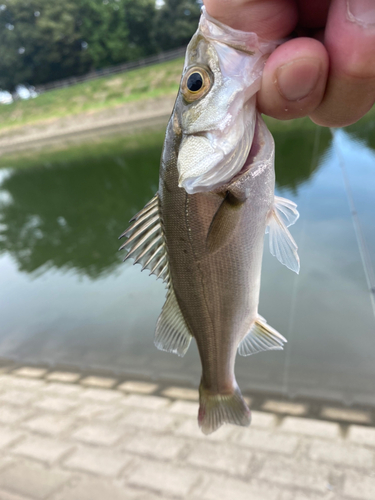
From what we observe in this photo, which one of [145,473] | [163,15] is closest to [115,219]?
[145,473]

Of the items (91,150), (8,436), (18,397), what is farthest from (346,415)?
(91,150)

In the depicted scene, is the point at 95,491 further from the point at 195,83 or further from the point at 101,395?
the point at 195,83

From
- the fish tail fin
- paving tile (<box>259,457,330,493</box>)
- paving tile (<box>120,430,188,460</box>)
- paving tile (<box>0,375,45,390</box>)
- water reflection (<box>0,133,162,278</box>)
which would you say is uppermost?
the fish tail fin

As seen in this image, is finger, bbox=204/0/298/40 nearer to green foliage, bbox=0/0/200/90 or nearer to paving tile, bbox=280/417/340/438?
paving tile, bbox=280/417/340/438

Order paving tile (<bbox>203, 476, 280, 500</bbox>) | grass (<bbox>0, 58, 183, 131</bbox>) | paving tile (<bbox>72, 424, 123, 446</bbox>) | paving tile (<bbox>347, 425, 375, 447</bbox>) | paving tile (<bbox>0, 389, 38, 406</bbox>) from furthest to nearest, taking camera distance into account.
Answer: grass (<bbox>0, 58, 183, 131</bbox>), paving tile (<bbox>0, 389, 38, 406</bbox>), paving tile (<bbox>72, 424, 123, 446</bbox>), paving tile (<bbox>347, 425, 375, 447</bbox>), paving tile (<bbox>203, 476, 280, 500</bbox>)

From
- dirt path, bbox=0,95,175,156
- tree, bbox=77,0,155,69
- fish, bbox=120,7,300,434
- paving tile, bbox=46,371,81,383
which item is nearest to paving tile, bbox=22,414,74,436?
paving tile, bbox=46,371,81,383

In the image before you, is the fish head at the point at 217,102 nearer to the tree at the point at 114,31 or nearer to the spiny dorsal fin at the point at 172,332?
the spiny dorsal fin at the point at 172,332

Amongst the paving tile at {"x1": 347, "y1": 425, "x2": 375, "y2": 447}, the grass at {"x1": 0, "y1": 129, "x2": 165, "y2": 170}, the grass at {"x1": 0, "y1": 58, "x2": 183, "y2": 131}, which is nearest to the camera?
the paving tile at {"x1": 347, "y1": 425, "x2": 375, "y2": 447}

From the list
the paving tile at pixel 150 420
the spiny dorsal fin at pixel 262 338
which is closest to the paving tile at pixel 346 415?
the paving tile at pixel 150 420
